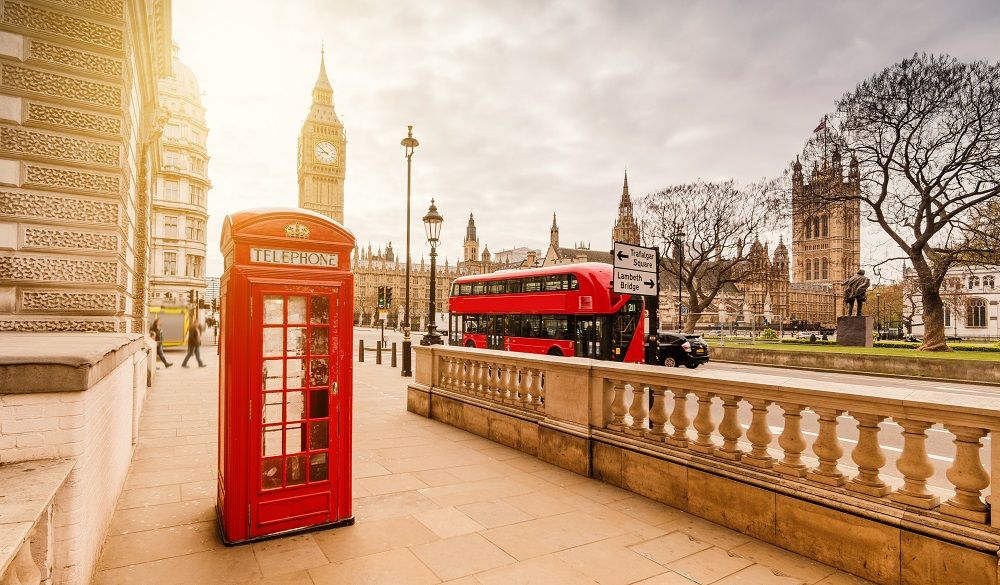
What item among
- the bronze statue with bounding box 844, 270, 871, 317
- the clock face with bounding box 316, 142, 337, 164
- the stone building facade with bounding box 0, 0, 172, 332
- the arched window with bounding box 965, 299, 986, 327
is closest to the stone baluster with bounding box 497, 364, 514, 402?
the stone building facade with bounding box 0, 0, 172, 332

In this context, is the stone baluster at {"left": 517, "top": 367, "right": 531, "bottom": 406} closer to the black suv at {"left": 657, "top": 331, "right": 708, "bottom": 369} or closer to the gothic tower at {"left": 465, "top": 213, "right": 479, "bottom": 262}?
the black suv at {"left": 657, "top": 331, "right": 708, "bottom": 369}

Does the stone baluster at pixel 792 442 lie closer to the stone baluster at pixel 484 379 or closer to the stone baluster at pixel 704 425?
the stone baluster at pixel 704 425

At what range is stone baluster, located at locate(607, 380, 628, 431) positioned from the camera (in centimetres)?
530

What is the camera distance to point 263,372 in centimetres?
387

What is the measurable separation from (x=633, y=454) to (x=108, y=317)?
5.78 metres

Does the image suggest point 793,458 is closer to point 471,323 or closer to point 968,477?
point 968,477

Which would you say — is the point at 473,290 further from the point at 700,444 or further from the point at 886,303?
the point at 886,303

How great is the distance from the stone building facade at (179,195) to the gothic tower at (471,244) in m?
95.4

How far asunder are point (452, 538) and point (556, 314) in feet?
49.0

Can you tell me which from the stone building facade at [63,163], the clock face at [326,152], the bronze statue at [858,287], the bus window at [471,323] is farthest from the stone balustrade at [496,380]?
the clock face at [326,152]

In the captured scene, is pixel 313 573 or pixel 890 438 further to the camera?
pixel 890 438

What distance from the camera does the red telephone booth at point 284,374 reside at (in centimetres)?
376

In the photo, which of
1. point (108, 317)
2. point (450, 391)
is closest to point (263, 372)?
point (108, 317)

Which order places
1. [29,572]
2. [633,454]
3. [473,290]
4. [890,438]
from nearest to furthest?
[29,572]
[633,454]
[890,438]
[473,290]
